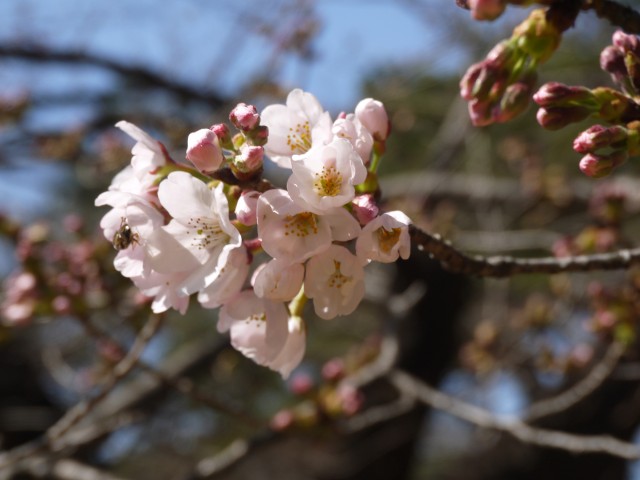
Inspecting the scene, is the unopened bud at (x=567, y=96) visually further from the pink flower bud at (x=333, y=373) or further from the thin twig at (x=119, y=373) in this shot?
the pink flower bud at (x=333, y=373)

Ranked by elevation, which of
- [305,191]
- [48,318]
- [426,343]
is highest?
[305,191]

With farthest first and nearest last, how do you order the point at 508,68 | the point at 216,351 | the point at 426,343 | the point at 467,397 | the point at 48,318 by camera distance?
the point at 426,343 < the point at 467,397 < the point at 216,351 < the point at 48,318 < the point at 508,68

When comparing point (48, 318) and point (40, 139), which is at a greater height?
point (48, 318)

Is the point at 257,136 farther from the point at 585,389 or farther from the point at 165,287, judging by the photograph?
the point at 585,389

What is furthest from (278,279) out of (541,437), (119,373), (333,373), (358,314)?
(358,314)

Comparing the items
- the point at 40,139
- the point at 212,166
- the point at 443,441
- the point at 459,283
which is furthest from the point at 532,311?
the point at 443,441

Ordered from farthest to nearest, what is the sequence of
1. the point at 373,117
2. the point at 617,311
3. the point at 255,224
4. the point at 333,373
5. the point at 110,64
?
1. the point at 110,64
2. the point at 333,373
3. the point at 617,311
4. the point at 373,117
5. the point at 255,224

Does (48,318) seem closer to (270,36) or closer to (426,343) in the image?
(270,36)
